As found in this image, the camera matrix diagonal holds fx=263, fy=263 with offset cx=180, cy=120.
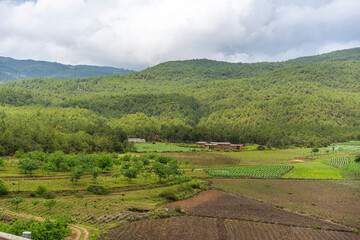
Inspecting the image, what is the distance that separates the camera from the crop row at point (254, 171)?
6816 cm

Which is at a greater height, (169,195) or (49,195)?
(49,195)

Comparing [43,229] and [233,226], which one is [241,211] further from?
[43,229]

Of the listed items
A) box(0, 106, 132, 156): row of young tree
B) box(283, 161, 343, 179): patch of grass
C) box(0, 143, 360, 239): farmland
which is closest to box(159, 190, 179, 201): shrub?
box(0, 143, 360, 239): farmland

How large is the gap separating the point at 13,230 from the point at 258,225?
25.8m

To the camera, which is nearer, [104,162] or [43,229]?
[43,229]

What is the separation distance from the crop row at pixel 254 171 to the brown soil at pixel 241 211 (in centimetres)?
2311

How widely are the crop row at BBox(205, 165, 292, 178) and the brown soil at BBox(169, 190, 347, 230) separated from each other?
910 inches

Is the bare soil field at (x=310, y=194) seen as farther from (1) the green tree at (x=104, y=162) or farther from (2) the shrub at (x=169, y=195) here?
(1) the green tree at (x=104, y=162)

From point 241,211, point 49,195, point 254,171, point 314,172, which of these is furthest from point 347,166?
point 49,195

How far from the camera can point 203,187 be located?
5222 cm

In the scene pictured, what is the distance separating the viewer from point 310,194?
49344mm

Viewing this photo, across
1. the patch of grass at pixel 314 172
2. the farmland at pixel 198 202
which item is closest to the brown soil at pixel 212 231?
the farmland at pixel 198 202

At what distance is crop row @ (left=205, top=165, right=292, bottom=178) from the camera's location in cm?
6816

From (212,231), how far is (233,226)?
10.8ft
